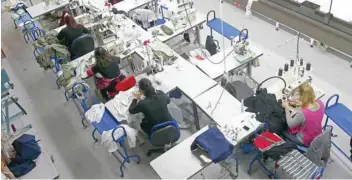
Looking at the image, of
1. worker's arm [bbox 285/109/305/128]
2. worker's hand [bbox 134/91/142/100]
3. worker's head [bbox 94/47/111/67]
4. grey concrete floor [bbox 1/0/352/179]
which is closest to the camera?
worker's arm [bbox 285/109/305/128]

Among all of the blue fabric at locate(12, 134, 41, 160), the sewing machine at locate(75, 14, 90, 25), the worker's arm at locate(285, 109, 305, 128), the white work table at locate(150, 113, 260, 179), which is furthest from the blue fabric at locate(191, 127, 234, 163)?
the sewing machine at locate(75, 14, 90, 25)

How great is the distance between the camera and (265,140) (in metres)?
3.74

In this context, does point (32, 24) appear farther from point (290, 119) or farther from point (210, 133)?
point (290, 119)

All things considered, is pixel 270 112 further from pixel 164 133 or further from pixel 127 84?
pixel 127 84

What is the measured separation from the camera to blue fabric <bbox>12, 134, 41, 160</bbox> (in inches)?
178

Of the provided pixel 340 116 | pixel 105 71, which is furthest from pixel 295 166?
pixel 105 71

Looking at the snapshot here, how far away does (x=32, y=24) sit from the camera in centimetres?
675

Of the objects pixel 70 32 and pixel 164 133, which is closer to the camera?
pixel 164 133

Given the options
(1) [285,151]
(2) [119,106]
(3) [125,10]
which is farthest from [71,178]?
(3) [125,10]

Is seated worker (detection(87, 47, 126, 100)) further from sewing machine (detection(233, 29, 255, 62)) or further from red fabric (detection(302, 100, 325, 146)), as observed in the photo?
red fabric (detection(302, 100, 325, 146))

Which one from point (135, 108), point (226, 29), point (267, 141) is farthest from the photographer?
point (226, 29)

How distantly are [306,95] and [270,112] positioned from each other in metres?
0.45

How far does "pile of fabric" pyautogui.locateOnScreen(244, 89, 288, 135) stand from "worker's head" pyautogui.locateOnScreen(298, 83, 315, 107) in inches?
11.4

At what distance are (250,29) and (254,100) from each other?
9.31 feet
